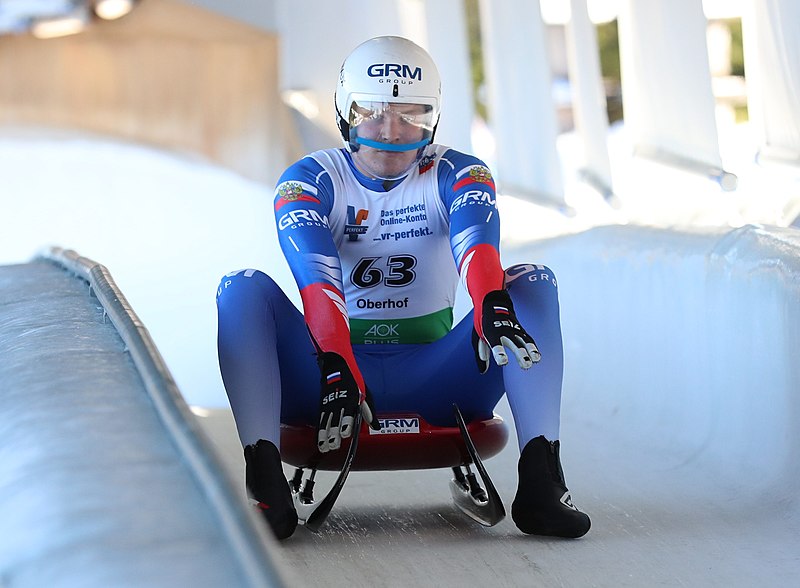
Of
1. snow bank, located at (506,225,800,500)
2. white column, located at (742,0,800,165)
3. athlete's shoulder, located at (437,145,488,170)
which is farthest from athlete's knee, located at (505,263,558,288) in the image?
white column, located at (742,0,800,165)


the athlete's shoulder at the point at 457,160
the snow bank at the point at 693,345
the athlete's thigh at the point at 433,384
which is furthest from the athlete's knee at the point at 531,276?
the snow bank at the point at 693,345

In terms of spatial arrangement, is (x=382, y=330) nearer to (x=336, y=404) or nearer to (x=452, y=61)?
(x=336, y=404)

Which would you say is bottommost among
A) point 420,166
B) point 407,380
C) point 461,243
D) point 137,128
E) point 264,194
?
point 407,380

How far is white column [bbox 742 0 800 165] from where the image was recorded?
20.5ft

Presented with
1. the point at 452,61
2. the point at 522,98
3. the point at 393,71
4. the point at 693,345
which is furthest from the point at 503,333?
the point at 452,61

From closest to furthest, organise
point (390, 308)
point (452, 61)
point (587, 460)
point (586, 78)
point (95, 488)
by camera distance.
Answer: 1. point (95, 488)
2. point (390, 308)
3. point (587, 460)
4. point (586, 78)
5. point (452, 61)

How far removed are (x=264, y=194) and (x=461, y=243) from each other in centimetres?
980

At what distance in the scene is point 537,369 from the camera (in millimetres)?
2932

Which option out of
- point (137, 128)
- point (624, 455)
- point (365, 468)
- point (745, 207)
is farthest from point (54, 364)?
point (137, 128)

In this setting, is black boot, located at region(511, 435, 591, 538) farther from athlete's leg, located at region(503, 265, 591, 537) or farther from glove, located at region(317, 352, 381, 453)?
glove, located at region(317, 352, 381, 453)

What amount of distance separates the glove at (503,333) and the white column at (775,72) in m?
3.91

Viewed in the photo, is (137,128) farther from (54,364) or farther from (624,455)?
(54,364)

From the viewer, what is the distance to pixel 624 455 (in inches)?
169

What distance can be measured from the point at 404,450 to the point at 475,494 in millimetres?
305
